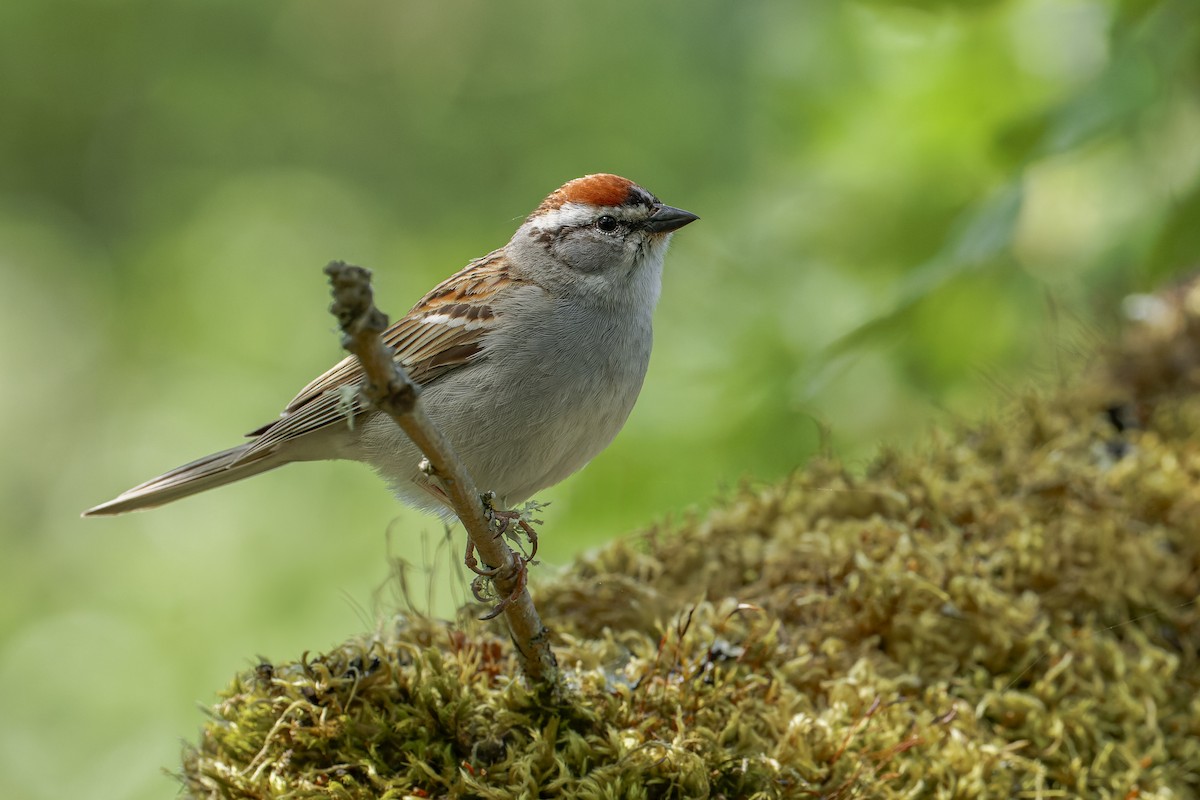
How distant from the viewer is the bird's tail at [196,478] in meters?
2.98

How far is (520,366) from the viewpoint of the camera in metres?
2.75

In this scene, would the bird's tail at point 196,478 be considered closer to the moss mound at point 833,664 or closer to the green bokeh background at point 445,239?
the green bokeh background at point 445,239

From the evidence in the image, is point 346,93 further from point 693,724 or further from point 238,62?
point 693,724

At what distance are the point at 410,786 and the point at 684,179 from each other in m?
6.53

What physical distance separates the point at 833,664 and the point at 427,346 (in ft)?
5.07

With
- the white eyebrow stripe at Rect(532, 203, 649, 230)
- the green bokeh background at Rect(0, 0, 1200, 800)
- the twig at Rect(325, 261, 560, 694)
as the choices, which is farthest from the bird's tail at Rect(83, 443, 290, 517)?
the twig at Rect(325, 261, 560, 694)

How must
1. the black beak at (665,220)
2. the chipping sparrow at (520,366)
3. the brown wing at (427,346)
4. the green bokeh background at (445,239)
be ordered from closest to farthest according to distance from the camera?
1. the chipping sparrow at (520,366)
2. the brown wing at (427,346)
3. the black beak at (665,220)
4. the green bokeh background at (445,239)

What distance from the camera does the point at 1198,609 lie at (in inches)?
118

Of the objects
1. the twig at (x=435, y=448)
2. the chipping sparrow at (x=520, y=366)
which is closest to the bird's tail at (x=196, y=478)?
the chipping sparrow at (x=520, y=366)

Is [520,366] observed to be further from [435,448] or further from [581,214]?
[435,448]

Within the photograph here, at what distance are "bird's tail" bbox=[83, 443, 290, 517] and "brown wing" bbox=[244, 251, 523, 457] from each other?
0.06m

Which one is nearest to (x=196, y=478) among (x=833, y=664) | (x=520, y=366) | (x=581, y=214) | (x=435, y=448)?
(x=520, y=366)

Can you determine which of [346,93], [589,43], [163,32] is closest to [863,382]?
[589,43]

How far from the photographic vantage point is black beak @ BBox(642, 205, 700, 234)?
10.4ft
